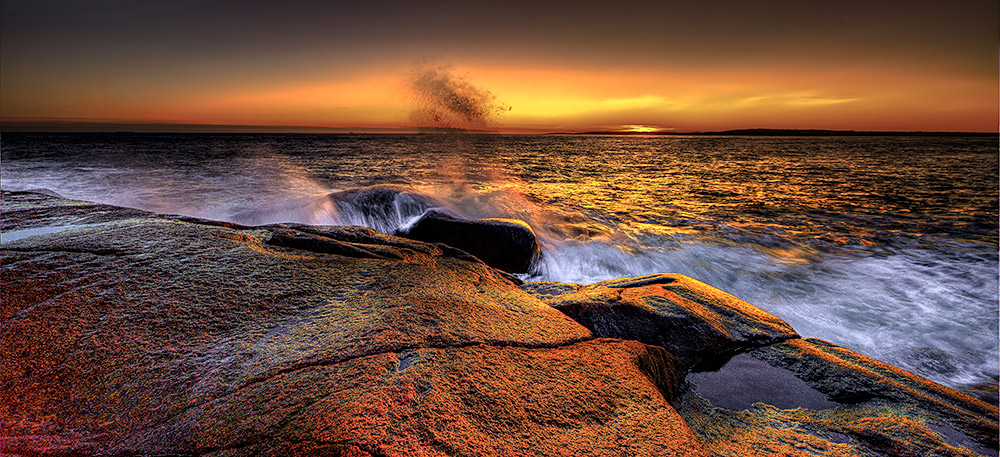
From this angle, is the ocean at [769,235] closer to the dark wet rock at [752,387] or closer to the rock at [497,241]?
the rock at [497,241]

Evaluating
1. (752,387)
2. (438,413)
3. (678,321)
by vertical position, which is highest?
(438,413)

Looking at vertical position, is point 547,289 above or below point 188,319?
below

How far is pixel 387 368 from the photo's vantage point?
161 cm

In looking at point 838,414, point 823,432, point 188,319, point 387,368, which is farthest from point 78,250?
point 838,414

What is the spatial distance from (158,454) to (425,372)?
2.97ft

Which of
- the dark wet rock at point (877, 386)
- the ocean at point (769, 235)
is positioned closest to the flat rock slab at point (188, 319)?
the dark wet rock at point (877, 386)

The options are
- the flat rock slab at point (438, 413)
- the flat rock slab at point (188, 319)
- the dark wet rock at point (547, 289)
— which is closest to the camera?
the flat rock slab at point (438, 413)

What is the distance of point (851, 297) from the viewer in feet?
18.4

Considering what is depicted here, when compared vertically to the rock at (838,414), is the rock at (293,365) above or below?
above

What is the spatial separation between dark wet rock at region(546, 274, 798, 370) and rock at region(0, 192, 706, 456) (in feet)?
1.00

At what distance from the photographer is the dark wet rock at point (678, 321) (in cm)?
262

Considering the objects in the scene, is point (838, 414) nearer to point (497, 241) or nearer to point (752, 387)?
point (752, 387)

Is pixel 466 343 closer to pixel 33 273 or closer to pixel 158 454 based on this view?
pixel 158 454

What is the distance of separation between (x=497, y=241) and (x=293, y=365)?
423cm
